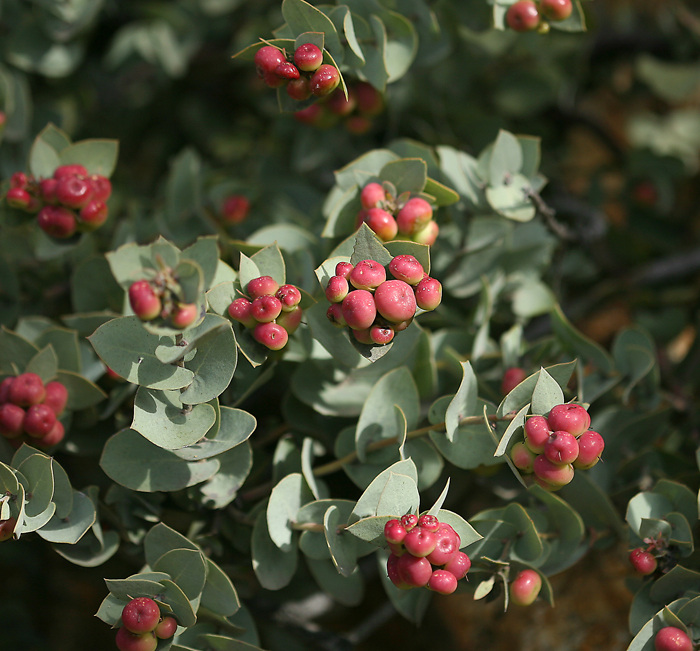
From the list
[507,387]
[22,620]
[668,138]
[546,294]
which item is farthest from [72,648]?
[668,138]

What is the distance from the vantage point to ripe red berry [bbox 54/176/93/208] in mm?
813

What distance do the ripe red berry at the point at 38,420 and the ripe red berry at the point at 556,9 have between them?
2.71 ft

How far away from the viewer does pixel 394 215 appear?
78cm

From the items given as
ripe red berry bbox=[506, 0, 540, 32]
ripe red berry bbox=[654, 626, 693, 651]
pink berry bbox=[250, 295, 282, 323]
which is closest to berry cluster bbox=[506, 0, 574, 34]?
ripe red berry bbox=[506, 0, 540, 32]

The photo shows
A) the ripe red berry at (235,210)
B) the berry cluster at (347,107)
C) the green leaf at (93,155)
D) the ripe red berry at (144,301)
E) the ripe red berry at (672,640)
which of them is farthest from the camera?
the ripe red berry at (235,210)

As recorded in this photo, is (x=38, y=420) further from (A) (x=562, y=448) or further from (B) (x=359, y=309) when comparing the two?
(A) (x=562, y=448)

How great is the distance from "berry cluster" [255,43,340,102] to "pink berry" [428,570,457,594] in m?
0.54

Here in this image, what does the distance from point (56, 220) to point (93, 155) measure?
0.39 feet

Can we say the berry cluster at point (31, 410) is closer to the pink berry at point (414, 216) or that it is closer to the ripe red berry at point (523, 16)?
the pink berry at point (414, 216)

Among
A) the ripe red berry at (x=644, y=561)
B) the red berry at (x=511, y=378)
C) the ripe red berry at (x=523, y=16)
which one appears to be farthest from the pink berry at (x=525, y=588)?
the ripe red berry at (x=523, y=16)

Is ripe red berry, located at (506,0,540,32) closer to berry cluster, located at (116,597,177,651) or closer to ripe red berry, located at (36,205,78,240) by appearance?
ripe red berry, located at (36,205,78,240)

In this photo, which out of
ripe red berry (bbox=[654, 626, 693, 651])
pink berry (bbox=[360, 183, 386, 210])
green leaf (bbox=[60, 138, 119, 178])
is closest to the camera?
ripe red berry (bbox=[654, 626, 693, 651])

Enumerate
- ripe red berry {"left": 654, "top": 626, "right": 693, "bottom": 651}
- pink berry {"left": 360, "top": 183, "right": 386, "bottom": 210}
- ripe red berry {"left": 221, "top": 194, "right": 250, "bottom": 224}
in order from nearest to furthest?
ripe red berry {"left": 654, "top": 626, "right": 693, "bottom": 651}
pink berry {"left": 360, "top": 183, "right": 386, "bottom": 210}
ripe red berry {"left": 221, "top": 194, "right": 250, "bottom": 224}

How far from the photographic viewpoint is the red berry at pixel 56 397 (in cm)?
77
